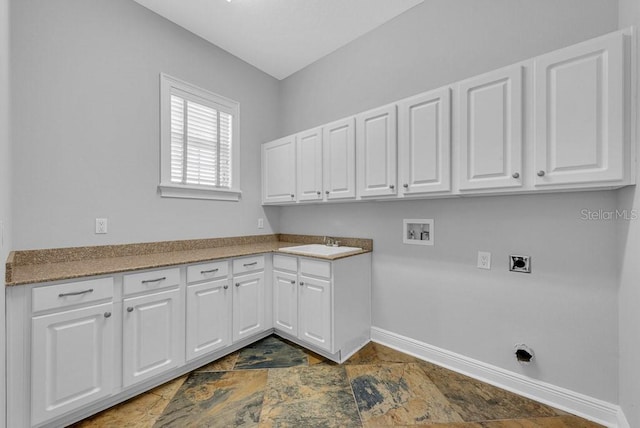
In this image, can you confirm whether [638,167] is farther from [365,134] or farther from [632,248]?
[365,134]

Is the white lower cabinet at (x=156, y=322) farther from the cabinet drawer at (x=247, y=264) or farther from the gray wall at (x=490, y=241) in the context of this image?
the gray wall at (x=490, y=241)

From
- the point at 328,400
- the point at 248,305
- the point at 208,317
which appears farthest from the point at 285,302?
the point at 328,400

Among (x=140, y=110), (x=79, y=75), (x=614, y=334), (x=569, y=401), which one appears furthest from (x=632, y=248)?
(x=79, y=75)

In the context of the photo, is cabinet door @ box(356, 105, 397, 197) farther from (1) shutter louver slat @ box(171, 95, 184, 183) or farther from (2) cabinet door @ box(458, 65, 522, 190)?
(1) shutter louver slat @ box(171, 95, 184, 183)

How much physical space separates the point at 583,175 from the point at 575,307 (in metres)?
0.86

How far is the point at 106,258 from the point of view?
204cm

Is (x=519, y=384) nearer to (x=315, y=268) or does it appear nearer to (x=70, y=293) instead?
(x=315, y=268)

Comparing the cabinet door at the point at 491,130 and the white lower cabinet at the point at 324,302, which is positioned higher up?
the cabinet door at the point at 491,130

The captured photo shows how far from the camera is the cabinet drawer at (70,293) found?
1.42 meters

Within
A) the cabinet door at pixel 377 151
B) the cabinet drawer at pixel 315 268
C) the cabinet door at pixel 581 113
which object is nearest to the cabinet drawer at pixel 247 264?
the cabinet drawer at pixel 315 268

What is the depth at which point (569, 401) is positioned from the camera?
1630mm

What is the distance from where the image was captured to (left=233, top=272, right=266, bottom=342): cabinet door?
2.33 metres

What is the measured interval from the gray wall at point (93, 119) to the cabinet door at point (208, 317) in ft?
2.29

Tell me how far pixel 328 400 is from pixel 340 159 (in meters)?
1.90
